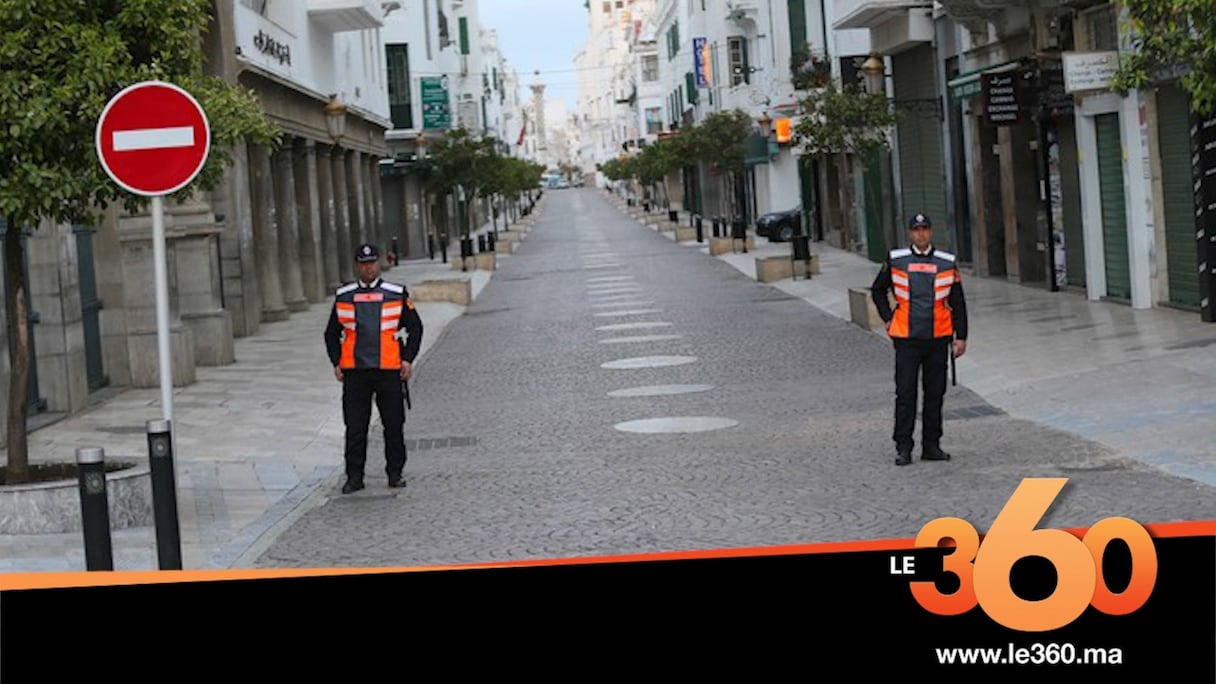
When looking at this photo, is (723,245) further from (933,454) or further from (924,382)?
(933,454)

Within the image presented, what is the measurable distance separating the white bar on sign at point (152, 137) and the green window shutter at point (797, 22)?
146 feet

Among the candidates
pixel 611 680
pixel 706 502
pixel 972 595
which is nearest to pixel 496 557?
pixel 706 502

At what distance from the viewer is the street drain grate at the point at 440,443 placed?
1568 centimetres

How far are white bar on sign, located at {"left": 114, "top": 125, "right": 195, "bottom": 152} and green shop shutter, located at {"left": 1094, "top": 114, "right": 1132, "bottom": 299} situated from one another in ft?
53.6

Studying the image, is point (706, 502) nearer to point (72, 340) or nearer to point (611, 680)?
point (611, 680)

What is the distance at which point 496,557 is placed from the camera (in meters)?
10.4

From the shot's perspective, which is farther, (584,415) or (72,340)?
(72,340)

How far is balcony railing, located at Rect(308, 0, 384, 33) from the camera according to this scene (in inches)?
1647

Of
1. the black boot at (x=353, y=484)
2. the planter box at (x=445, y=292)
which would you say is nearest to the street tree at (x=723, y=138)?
the planter box at (x=445, y=292)

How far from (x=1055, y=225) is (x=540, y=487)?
16.4 m

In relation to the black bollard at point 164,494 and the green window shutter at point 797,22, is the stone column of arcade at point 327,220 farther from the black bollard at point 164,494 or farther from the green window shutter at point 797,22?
the black bollard at point 164,494
